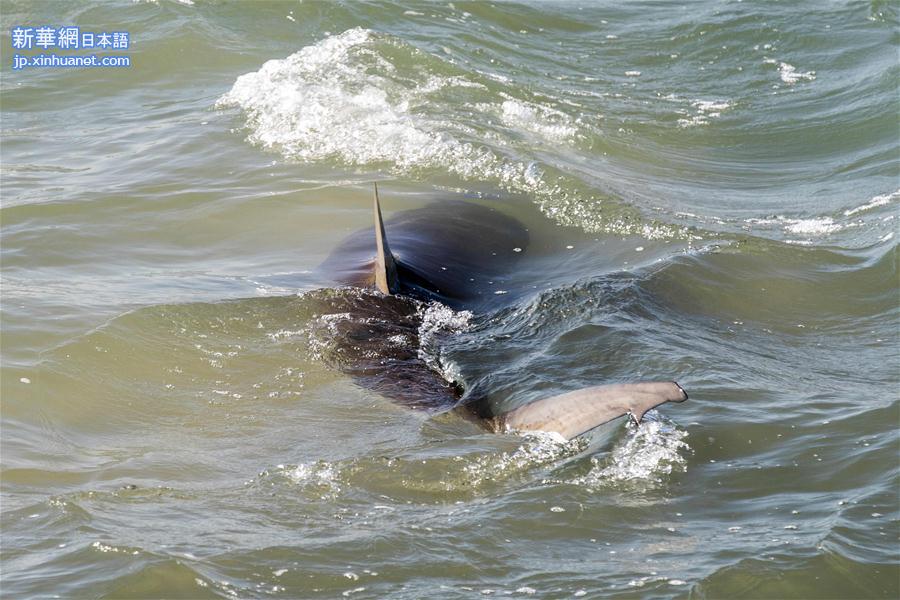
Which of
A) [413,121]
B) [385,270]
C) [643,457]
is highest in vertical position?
[413,121]

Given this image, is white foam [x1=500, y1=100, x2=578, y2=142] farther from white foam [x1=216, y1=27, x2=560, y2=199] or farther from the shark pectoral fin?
the shark pectoral fin

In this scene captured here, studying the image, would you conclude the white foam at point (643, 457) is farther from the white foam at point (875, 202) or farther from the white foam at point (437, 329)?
the white foam at point (875, 202)

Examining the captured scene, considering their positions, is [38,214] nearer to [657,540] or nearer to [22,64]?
[22,64]

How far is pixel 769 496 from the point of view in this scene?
421 cm

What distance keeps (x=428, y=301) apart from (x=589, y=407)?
1833 millimetres

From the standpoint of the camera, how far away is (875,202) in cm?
788

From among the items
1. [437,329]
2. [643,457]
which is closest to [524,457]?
[643,457]

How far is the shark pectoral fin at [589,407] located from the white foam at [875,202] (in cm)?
394

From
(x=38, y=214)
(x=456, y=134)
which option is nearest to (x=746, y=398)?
(x=456, y=134)

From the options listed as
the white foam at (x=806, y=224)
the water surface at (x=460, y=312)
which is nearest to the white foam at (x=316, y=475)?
the water surface at (x=460, y=312)

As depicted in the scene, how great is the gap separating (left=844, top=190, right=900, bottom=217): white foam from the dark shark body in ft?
7.74

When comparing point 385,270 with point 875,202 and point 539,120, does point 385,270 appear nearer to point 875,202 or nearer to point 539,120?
point 875,202

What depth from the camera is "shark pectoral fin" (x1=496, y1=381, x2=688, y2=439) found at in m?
4.36

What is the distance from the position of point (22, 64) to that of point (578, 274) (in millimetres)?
7898
